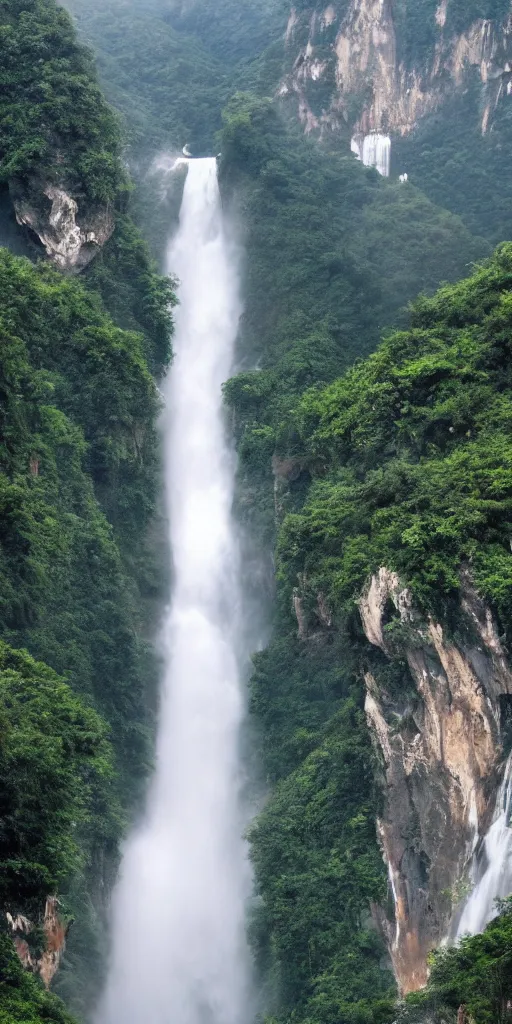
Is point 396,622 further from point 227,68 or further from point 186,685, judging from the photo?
point 227,68

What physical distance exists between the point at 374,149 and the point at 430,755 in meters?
32.6

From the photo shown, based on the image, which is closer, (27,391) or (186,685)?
(27,391)

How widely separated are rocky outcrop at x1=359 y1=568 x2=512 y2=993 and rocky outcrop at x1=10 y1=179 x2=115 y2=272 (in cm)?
1640

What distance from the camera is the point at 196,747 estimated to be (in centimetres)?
3791

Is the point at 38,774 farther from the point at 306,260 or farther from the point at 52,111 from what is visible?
the point at 306,260

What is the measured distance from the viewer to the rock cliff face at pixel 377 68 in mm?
55719

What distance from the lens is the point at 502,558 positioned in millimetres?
26500

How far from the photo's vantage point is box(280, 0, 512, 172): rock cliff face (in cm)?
5572

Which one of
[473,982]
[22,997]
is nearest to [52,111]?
[22,997]

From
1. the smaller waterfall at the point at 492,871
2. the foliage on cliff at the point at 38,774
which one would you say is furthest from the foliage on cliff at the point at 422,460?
the foliage on cliff at the point at 38,774

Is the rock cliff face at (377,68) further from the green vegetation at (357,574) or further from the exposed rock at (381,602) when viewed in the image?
the exposed rock at (381,602)

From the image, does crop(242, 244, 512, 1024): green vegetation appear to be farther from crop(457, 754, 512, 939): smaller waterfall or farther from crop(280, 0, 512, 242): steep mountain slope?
crop(280, 0, 512, 242): steep mountain slope

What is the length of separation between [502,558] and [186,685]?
47.4ft

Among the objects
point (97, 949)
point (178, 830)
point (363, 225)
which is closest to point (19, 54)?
point (363, 225)
